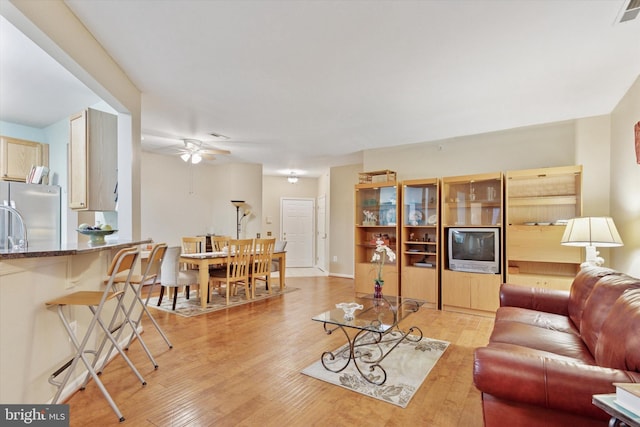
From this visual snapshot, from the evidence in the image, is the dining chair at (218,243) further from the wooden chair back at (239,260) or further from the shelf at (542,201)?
the shelf at (542,201)

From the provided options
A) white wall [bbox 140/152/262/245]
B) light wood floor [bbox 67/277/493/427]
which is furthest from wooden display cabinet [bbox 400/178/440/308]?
white wall [bbox 140/152/262/245]

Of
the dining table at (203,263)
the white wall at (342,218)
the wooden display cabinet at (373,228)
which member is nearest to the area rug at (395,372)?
the wooden display cabinet at (373,228)

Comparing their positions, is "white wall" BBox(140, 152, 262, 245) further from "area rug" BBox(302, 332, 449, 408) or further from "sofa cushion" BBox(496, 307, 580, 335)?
"sofa cushion" BBox(496, 307, 580, 335)

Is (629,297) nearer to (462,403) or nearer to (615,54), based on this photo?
(462,403)

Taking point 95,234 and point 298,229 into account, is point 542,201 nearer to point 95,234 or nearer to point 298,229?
point 95,234

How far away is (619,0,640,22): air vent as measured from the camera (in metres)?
1.90

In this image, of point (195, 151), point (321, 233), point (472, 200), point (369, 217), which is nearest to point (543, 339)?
point (472, 200)

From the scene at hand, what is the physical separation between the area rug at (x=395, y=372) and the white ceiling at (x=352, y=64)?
8.43ft

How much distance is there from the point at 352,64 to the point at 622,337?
98.3 inches

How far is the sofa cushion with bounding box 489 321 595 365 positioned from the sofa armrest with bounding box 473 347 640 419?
1.90 ft

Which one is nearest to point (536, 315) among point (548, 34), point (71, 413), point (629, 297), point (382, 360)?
point (629, 297)

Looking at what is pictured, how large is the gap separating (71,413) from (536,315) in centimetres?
339

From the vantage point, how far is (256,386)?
90.9 inches

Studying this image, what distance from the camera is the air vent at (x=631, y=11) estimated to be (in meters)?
1.90
